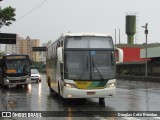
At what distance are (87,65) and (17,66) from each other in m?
17.2

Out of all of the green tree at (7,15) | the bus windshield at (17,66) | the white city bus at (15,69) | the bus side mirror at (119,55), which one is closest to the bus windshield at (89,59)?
the bus side mirror at (119,55)

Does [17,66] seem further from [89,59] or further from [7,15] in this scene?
[89,59]

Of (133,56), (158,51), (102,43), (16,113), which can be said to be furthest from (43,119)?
(133,56)

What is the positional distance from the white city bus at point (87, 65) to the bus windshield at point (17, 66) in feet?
53.0

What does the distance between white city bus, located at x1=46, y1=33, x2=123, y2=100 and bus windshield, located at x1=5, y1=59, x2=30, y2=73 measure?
1615cm

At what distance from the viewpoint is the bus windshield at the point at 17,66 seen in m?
34.9

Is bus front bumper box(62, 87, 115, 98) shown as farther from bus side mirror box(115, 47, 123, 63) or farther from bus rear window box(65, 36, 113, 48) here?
bus rear window box(65, 36, 113, 48)

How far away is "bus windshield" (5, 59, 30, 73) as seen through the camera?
34.9m

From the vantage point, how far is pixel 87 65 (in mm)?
18734

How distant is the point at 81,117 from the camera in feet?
47.9

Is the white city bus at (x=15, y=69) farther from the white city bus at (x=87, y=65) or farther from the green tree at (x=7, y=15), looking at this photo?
the white city bus at (x=87, y=65)

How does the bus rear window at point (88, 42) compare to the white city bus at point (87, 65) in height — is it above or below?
above

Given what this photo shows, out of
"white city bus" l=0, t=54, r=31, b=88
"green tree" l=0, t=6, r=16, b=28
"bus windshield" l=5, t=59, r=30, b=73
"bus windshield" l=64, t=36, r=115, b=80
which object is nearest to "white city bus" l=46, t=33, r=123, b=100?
"bus windshield" l=64, t=36, r=115, b=80

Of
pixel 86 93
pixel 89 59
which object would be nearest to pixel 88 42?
pixel 89 59
